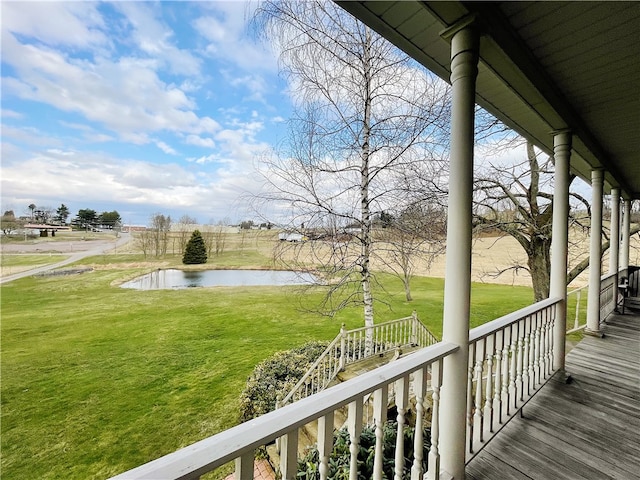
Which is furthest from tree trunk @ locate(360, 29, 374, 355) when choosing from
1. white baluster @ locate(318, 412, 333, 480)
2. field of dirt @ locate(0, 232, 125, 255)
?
field of dirt @ locate(0, 232, 125, 255)

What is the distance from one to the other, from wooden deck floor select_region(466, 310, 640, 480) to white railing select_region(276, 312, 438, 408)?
2995mm

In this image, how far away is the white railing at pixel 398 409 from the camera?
0.59 metres

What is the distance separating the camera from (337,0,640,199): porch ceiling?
4.30 ft

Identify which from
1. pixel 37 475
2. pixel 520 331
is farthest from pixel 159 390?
pixel 520 331

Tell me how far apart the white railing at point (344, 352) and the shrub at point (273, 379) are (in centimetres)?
48

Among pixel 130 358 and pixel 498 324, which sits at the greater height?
pixel 498 324

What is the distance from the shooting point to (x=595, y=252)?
360 cm

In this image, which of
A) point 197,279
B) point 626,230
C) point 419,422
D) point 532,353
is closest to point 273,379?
point 532,353

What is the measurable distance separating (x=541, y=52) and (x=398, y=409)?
83.3 inches

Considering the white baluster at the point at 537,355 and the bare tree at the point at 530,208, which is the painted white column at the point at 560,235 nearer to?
the white baluster at the point at 537,355

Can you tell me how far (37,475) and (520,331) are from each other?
7.90 meters

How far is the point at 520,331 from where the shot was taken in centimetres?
204

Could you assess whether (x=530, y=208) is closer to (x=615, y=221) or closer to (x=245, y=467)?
(x=615, y=221)

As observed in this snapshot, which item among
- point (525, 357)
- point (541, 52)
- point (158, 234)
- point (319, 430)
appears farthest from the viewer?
point (158, 234)
